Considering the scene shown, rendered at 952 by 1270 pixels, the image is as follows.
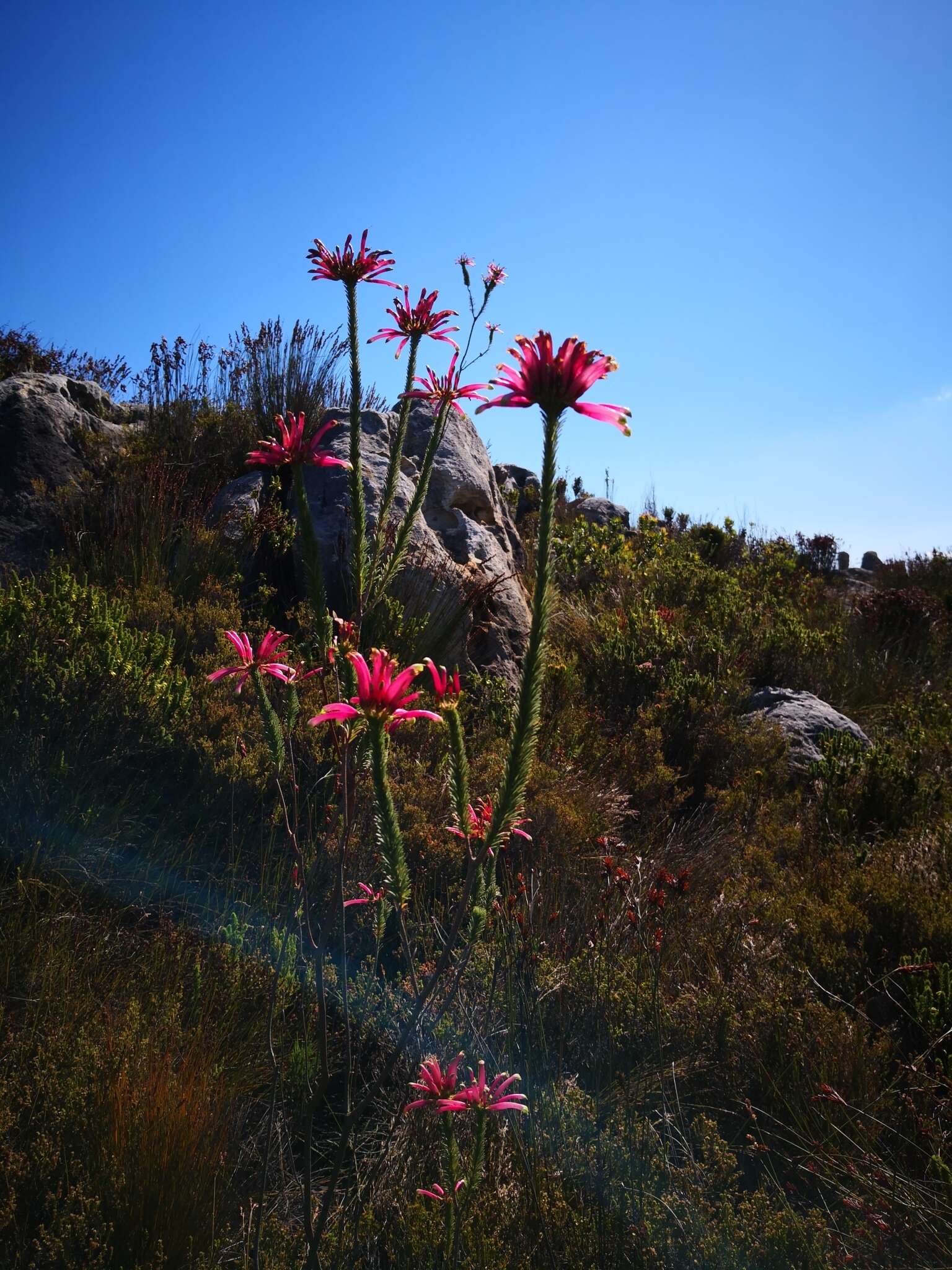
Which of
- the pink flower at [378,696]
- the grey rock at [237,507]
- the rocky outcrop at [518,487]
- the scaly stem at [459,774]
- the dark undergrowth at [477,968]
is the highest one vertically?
the rocky outcrop at [518,487]

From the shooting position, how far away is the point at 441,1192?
1827mm

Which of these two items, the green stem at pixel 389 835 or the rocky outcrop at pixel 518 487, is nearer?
the green stem at pixel 389 835

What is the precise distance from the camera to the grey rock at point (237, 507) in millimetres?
5891

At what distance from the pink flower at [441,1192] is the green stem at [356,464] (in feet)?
4.06

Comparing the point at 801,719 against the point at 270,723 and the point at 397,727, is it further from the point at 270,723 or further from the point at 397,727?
the point at 270,723

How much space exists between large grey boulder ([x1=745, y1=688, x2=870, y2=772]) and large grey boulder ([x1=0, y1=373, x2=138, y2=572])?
530 cm

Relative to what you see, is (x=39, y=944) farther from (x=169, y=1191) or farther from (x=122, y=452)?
(x=122, y=452)

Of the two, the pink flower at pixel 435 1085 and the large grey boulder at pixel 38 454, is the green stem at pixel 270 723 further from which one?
the large grey boulder at pixel 38 454

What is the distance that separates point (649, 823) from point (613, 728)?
1050 millimetres

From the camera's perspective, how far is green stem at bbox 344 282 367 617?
200 cm

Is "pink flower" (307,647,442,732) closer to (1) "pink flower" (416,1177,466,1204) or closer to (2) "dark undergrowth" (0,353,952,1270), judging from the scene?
(2) "dark undergrowth" (0,353,952,1270)


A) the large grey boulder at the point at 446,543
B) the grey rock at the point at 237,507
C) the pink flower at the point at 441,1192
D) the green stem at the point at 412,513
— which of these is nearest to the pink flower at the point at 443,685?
the green stem at the point at 412,513

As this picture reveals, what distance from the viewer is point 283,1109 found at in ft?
8.06

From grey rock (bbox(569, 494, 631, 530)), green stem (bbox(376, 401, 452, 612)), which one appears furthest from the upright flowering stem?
grey rock (bbox(569, 494, 631, 530))
